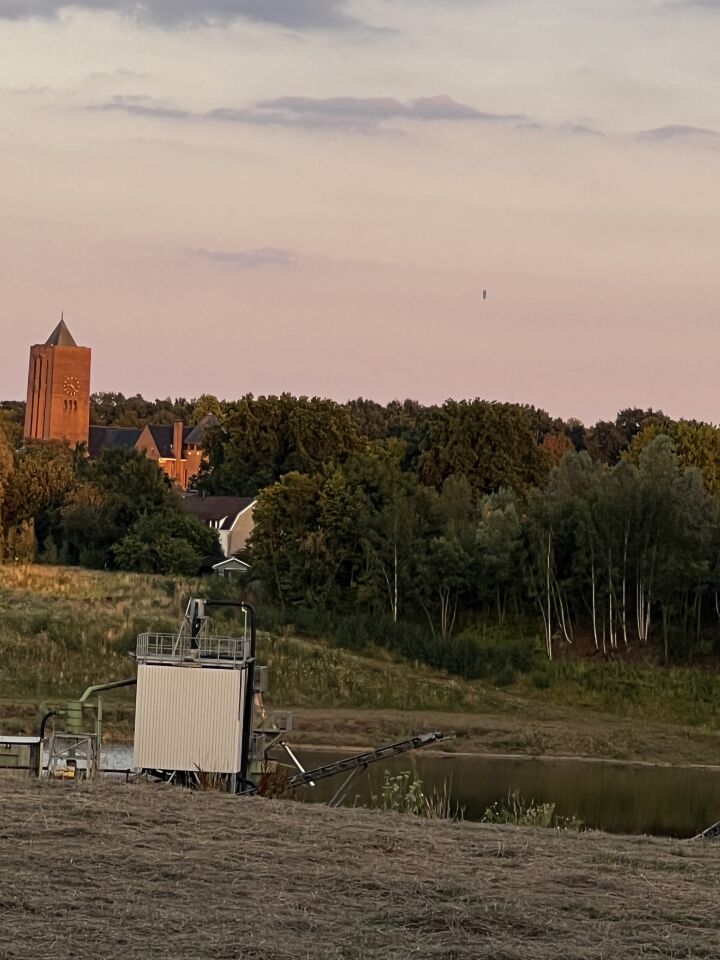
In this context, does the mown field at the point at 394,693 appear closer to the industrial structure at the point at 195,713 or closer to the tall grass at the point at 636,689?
the tall grass at the point at 636,689

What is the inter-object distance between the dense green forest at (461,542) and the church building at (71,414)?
86384 millimetres

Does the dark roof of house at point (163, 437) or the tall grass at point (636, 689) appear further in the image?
the dark roof of house at point (163, 437)

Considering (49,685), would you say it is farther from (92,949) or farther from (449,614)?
(92,949)

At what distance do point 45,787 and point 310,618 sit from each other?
133 feet

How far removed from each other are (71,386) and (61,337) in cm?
1117

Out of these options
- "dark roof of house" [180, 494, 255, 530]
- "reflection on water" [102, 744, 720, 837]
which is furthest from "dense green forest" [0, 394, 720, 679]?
"reflection on water" [102, 744, 720, 837]

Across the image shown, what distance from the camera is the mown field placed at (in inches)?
1666

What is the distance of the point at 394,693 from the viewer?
47.2 metres

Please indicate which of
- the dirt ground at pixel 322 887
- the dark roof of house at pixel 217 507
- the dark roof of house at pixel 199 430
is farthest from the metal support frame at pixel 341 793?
the dark roof of house at pixel 199 430

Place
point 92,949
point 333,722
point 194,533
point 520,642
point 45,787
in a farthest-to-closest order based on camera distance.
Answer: point 194,533 → point 520,642 → point 333,722 → point 45,787 → point 92,949

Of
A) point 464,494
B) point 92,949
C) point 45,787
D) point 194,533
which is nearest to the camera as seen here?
point 92,949

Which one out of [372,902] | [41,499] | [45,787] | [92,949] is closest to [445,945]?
[372,902]

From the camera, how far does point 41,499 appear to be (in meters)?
73.7

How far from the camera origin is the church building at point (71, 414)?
531 ft
